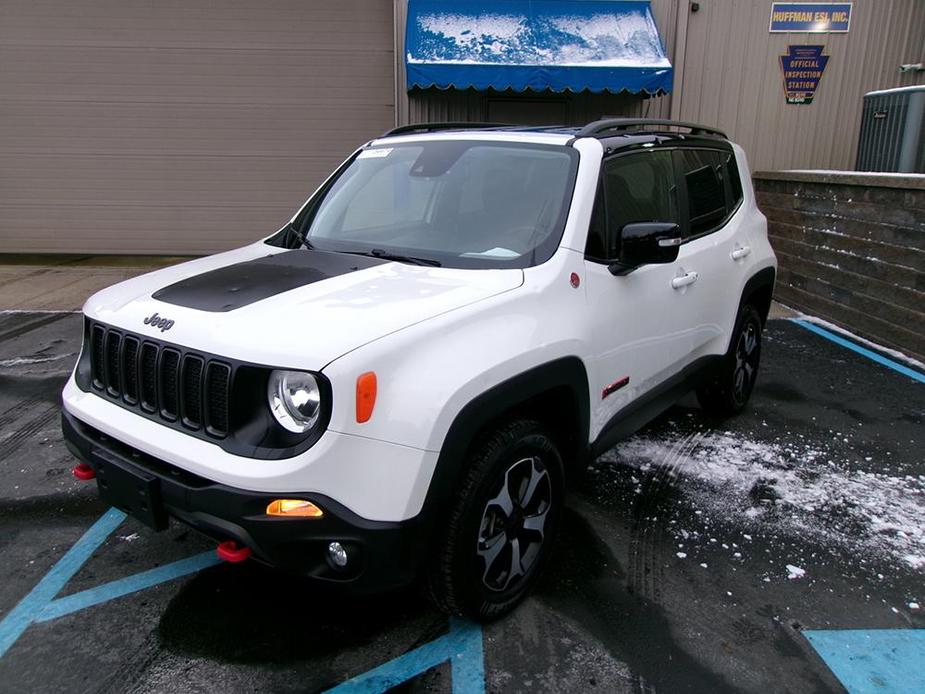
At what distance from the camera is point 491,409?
7.66 feet

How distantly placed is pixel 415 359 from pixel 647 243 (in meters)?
1.26

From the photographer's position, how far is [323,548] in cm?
211

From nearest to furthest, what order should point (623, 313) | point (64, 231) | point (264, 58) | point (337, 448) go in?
point (337, 448) < point (623, 313) < point (264, 58) < point (64, 231)

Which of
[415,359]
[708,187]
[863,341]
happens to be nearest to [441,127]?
[708,187]

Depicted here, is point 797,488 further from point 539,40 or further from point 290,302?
point 539,40

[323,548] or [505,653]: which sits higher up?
[323,548]

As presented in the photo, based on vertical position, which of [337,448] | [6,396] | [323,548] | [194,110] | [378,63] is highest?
[378,63]

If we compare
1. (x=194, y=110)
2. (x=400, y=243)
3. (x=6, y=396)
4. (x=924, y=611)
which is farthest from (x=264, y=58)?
(x=924, y=611)

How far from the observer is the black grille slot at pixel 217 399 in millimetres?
2207

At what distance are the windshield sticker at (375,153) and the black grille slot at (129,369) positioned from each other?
1771 millimetres

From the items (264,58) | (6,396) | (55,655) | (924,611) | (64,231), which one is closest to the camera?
A: (55,655)

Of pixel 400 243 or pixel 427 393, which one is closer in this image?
pixel 427 393

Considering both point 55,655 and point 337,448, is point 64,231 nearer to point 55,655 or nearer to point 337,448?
point 55,655

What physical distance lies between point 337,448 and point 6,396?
4285 millimetres
